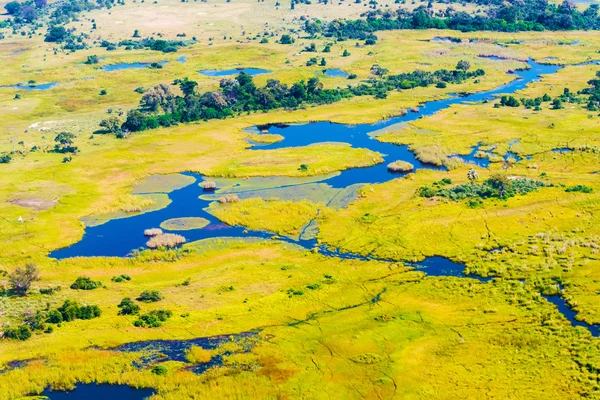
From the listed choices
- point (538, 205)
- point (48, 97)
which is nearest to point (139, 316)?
point (538, 205)

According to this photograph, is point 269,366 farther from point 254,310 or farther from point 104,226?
point 104,226

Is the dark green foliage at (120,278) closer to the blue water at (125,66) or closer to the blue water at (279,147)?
the blue water at (279,147)

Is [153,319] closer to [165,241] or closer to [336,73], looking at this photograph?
[165,241]

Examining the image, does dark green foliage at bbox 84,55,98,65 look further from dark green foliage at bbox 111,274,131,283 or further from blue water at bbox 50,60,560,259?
dark green foliage at bbox 111,274,131,283

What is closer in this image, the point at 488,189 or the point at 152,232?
the point at 152,232

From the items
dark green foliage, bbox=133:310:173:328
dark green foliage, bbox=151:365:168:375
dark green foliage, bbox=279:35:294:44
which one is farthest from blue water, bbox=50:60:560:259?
dark green foliage, bbox=279:35:294:44

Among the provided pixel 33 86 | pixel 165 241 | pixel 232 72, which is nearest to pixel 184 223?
pixel 165 241
